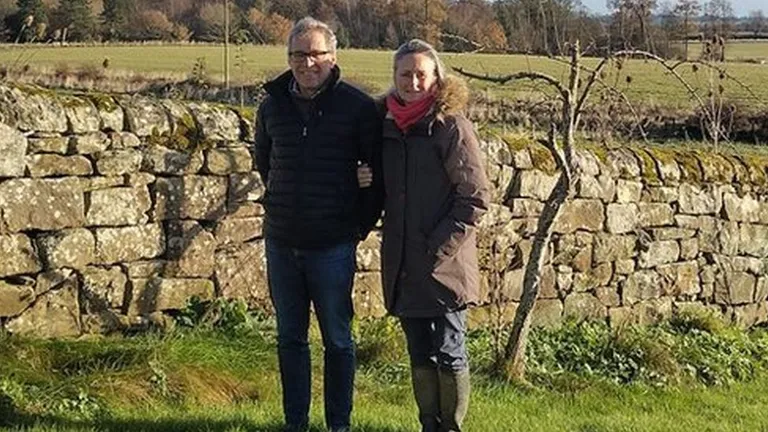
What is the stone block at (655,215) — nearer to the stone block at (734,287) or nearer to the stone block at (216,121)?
the stone block at (734,287)

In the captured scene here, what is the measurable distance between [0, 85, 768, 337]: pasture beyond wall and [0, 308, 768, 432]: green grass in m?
0.38

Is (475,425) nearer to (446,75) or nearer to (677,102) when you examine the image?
(446,75)

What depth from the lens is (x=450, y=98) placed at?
15.9ft

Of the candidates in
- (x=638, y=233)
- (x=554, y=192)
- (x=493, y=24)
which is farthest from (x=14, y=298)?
(x=638, y=233)

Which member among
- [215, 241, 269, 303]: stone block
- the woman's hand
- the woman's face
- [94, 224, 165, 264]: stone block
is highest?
the woman's face

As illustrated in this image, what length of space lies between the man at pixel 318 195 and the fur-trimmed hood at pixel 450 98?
35 centimetres

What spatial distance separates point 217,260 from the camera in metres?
7.21

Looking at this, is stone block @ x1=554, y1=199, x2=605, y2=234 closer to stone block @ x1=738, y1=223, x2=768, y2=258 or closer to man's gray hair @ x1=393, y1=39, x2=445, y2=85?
stone block @ x1=738, y1=223, x2=768, y2=258

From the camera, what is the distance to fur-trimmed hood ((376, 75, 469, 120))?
4.84 metres

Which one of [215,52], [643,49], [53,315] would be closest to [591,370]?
[643,49]

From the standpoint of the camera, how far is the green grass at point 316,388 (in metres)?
5.45

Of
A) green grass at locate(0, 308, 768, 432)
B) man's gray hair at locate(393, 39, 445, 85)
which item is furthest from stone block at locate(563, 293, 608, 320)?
man's gray hair at locate(393, 39, 445, 85)

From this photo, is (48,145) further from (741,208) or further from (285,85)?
(741,208)

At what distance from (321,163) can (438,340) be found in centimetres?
102
